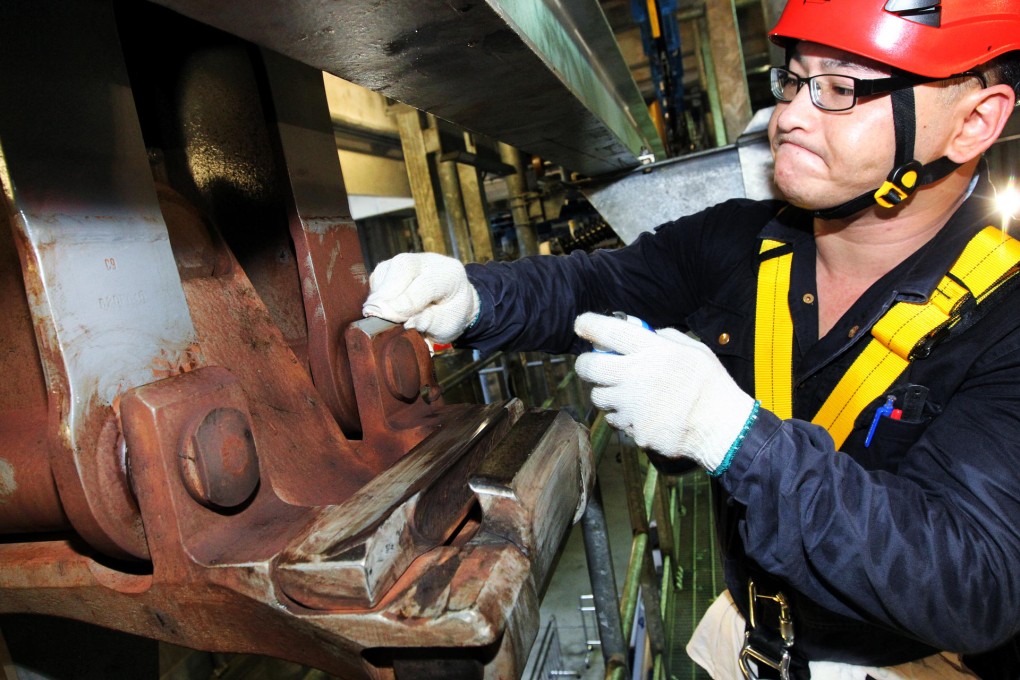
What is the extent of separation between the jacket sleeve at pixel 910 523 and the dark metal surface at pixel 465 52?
31.8 inches

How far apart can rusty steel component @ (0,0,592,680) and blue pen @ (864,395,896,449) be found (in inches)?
35.0

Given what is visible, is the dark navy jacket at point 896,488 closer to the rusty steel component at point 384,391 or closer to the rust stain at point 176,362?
the rusty steel component at point 384,391

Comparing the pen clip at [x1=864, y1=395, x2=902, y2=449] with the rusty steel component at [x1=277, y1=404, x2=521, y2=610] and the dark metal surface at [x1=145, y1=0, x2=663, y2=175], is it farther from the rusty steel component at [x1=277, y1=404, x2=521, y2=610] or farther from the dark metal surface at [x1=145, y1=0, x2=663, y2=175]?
the rusty steel component at [x1=277, y1=404, x2=521, y2=610]

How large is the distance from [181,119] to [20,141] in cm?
42

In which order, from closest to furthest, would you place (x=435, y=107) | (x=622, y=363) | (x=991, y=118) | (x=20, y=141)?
(x=20, y=141)
(x=435, y=107)
(x=622, y=363)
(x=991, y=118)

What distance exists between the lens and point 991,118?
134 cm

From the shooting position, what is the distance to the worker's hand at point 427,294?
1.26 meters

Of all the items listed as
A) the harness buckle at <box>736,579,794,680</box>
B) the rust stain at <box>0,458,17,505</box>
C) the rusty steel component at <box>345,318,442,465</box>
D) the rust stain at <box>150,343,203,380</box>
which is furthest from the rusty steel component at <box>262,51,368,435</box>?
the harness buckle at <box>736,579,794,680</box>

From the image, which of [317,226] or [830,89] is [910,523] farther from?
[317,226]

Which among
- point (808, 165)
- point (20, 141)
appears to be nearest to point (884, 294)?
point (808, 165)

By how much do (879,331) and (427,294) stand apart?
1.10 metres

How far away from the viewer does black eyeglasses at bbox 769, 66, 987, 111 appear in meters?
1.29

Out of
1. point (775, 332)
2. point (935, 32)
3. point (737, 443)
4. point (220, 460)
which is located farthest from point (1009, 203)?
point (220, 460)

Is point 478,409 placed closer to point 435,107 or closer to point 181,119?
point 435,107
